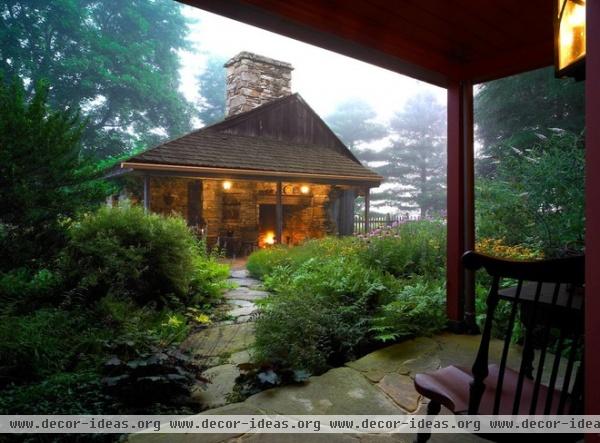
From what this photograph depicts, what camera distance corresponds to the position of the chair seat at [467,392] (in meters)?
1.43

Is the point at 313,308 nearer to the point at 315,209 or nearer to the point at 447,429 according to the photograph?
the point at 447,429

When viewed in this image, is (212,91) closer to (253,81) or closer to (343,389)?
(253,81)

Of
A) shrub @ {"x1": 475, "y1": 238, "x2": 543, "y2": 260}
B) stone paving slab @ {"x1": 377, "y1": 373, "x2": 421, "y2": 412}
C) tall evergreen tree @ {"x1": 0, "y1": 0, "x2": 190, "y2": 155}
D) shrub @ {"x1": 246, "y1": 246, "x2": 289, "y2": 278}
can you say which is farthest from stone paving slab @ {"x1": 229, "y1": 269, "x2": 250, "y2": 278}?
tall evergreen tree @ {"x1": 0, "y1": 0, "x2": 190, "y2": 155}

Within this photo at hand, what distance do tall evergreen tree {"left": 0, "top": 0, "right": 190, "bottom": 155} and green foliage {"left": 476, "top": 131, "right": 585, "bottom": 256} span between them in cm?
2101

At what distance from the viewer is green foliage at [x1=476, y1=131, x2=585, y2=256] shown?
4.14 m

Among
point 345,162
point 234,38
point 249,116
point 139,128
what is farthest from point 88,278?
point 234,38

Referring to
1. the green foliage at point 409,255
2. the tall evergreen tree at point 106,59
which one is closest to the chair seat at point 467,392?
the green foliage at point 409,255

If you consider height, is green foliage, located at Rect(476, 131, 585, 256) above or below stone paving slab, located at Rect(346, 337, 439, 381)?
above

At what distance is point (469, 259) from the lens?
1.45 meters

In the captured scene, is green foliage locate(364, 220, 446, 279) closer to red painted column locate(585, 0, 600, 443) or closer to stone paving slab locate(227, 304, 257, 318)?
stone paving slab locate(227, 304, 257, 318)

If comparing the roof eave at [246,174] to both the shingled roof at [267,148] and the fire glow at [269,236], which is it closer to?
the shingled roof at [267,148]

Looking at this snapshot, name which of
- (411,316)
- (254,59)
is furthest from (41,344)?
(254,59)

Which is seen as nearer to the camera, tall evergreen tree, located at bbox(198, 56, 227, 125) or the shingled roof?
the shingled roof

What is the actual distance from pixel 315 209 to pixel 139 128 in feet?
53.7
